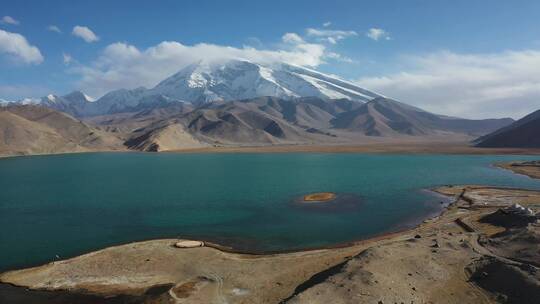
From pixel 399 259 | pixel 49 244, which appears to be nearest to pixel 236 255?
pixel 399 259

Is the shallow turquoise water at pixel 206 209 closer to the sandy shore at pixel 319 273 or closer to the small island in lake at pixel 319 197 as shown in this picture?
the small island in lake at pixel 319 197

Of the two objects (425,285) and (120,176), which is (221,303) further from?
(120,176)

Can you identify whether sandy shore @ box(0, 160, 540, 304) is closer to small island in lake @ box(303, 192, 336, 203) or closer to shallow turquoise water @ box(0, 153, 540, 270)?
shallow turquoise water @ box(0, 153, 540, 270)

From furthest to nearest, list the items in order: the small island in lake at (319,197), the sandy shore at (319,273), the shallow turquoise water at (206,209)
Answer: the small island in lake at (319,197) → the shallow turquoise water at (206,209) → the sandy shore at (319,273)

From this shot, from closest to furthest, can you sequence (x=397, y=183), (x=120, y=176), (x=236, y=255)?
(x=236, y=255) → (x=397, y=183) → (x=120, y=176)

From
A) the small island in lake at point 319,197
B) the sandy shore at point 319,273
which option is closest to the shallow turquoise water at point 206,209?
the small island in lake at point 319,197

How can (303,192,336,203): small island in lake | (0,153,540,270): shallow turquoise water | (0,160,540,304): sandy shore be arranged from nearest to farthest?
(0,160,540,304): sandy shore
(0,153,540,270): shallow turquoise water
(303,192,336,203): small island in lake

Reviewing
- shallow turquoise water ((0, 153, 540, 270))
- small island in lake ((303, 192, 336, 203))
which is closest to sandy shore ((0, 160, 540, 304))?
shallow turquoise water ((0, 153, 540, 270))
